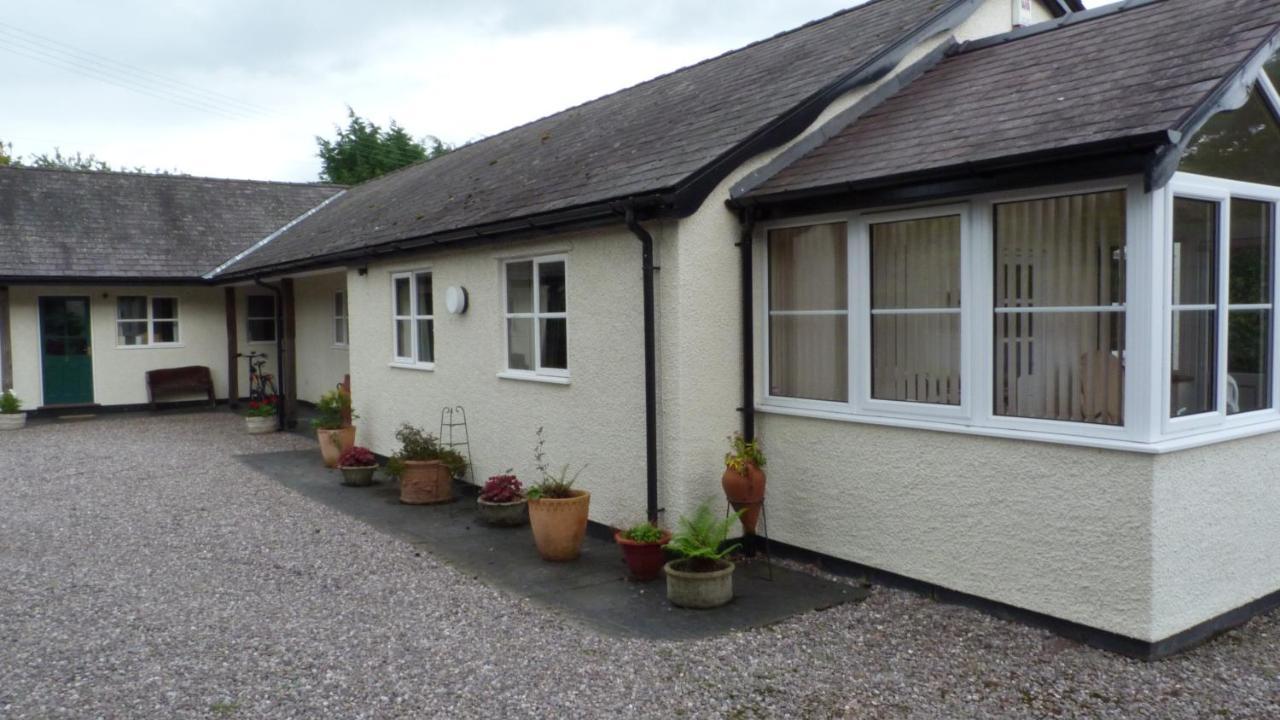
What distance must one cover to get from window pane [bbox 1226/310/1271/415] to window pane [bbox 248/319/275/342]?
18888 mm

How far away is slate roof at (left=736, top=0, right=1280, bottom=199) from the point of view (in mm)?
5238

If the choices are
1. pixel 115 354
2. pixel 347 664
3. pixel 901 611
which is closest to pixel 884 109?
pixel 901 611

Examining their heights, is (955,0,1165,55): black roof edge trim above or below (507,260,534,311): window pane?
above

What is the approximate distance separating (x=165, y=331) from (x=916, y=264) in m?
17.7

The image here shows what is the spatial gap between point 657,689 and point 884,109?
5069 millimetres

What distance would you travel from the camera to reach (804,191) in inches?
259

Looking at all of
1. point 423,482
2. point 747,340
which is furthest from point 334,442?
point 747,340

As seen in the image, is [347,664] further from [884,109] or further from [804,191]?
[884,109]

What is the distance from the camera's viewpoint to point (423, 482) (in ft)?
32.0

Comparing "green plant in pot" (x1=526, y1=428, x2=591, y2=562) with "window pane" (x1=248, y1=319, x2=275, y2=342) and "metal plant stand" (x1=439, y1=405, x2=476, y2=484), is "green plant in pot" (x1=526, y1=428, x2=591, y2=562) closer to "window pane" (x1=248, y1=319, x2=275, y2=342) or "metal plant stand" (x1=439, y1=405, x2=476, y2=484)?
"metal plant stand" (x1=439, y1=405, x2=476, y2=484)

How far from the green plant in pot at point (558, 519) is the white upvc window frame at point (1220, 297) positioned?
4.17m

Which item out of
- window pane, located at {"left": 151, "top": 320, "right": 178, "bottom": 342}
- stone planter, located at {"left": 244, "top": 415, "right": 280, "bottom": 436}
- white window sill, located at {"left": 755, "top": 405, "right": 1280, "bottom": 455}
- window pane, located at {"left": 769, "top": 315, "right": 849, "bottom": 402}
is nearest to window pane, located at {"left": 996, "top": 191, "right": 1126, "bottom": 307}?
white window sill, located at {"left": 755, "top": 405, "right": 1280, "bottom": 455}

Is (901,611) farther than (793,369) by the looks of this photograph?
No

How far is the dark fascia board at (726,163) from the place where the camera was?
6.78m
